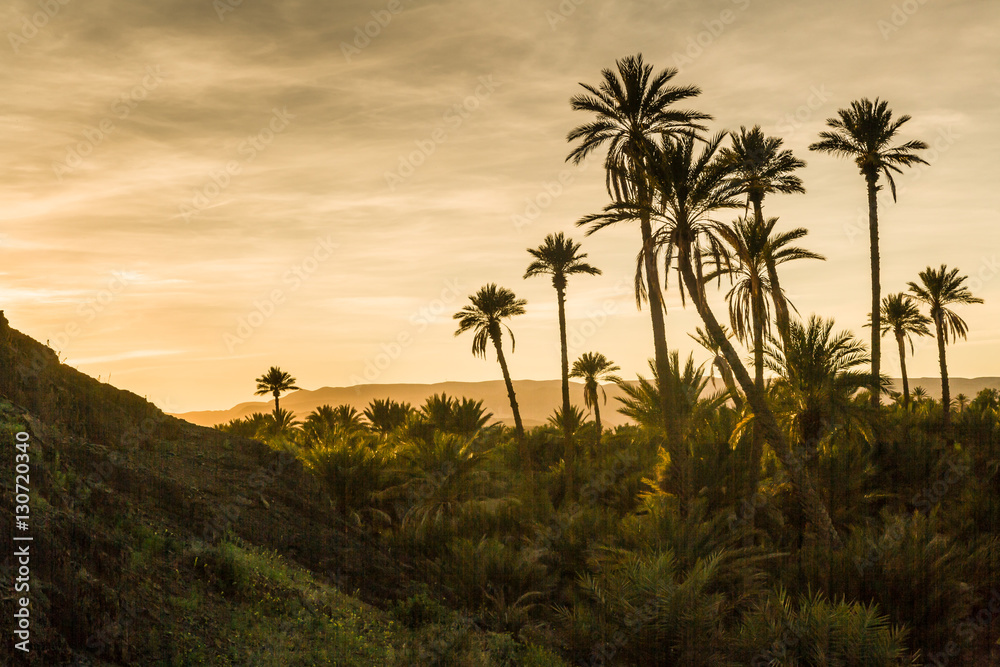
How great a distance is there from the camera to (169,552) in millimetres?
11859

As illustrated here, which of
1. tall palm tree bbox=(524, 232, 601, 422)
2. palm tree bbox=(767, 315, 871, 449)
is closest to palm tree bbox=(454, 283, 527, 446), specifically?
tall palm tree bbox=(524, 232, 601, 422)

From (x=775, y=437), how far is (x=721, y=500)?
4.97 metres

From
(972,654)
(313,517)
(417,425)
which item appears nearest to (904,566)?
(972,654)

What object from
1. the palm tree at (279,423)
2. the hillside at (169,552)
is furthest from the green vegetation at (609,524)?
the palm tree at (279,423)

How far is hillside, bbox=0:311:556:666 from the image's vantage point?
9.14 meters

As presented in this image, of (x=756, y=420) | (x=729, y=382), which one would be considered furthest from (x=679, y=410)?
(x=756, y=420)

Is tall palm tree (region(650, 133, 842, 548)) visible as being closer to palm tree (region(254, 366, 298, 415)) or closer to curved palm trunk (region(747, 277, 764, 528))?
curved palm trunk (region(747, 277, 764, 528))

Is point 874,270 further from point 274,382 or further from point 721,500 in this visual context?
point 274,382

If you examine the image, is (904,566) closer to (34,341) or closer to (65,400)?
(65,400)

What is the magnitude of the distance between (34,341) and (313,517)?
7.40 m

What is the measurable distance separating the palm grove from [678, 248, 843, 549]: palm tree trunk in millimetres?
67

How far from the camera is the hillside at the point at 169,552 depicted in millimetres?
9141

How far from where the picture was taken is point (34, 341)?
1639cm

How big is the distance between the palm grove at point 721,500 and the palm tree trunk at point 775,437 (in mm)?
67
